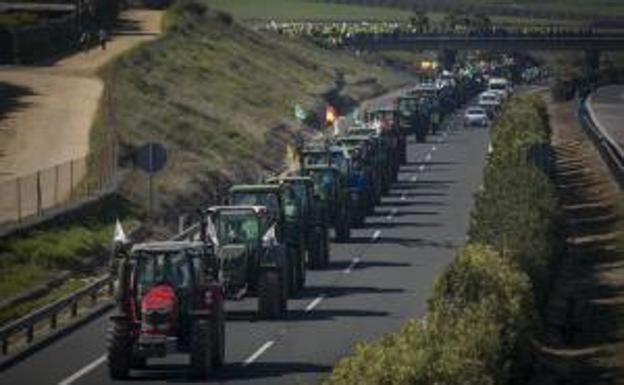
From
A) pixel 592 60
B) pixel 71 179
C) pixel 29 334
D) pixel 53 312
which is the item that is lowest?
pixel 592 60

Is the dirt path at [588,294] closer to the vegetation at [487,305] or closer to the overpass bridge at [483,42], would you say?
the vegetation at [487,305]

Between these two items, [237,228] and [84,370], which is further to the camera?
[237,228]

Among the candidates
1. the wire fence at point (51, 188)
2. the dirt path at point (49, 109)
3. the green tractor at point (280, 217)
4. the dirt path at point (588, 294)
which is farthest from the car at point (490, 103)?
the green tractor at point (280, 217)

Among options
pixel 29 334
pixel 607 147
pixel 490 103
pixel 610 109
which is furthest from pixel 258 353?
pixel 610 109

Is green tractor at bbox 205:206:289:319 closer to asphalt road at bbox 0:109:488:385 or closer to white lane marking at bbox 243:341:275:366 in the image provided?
asphalt road at bbox 0:109:488:385

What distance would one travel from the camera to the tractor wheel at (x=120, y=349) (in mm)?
26609

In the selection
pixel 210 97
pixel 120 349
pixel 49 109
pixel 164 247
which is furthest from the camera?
pixel 210 97

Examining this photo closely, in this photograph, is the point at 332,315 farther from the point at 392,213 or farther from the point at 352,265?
the point at 392,213

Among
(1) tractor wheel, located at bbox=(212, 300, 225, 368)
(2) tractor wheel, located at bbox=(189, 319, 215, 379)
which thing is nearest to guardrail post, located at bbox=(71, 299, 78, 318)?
(1) tractor wheel, located at bbox=(212, 300, 225, 368)

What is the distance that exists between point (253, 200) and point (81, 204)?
10.3 m

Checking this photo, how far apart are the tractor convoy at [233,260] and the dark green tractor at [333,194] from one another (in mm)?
35

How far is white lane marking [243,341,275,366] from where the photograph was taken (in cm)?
2918

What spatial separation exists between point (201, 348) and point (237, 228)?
7425 mm

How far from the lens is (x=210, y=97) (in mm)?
83000
